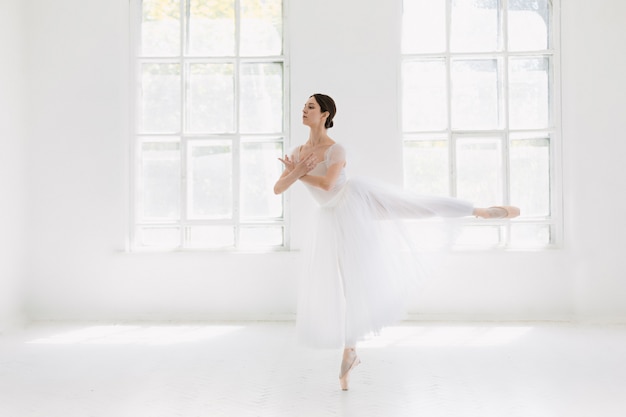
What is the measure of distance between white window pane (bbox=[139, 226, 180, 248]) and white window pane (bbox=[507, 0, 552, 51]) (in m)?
3.44

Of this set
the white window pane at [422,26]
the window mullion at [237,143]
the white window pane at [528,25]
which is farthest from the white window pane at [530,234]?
the window mullion at [237,143]

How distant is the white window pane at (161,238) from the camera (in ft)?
19.9

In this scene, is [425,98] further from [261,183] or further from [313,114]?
[313,114]

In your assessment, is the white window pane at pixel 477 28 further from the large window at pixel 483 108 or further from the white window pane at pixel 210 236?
the white window pane at pixel 210 236

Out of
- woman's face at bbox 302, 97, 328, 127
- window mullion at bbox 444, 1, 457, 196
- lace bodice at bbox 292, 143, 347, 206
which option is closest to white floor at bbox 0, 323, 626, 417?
lace bodice at bbox 292, 143, 347, 206

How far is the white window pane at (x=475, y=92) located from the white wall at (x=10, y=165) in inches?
152

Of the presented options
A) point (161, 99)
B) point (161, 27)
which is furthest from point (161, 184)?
point (161, 27)

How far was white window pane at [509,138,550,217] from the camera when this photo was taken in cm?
595

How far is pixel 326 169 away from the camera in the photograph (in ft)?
12.2

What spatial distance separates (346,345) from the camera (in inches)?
142

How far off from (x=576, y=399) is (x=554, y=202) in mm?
2808

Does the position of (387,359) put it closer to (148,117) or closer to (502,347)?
(502,347)

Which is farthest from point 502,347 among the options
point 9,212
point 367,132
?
point 9,212

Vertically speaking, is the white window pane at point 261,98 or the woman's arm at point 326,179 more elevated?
the white window pane at point 261,98
